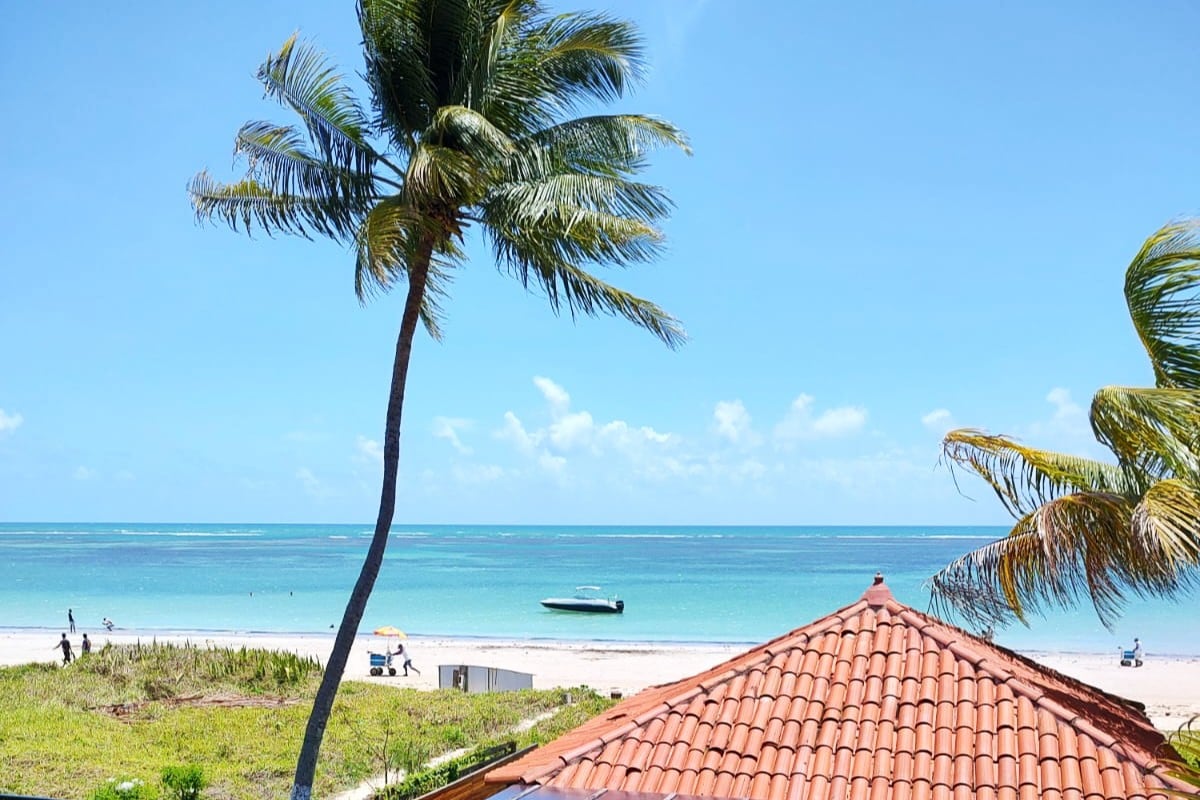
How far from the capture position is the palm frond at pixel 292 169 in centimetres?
946

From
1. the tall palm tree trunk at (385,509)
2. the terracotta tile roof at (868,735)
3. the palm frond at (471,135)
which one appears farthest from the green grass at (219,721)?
the terracotta tile roof at (868,735)

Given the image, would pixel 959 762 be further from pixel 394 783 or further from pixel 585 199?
pixel 394 783

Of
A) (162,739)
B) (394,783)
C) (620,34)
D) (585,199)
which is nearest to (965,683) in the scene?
(585,199)

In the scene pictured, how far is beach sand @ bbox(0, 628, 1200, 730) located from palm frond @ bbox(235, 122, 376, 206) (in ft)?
57.5

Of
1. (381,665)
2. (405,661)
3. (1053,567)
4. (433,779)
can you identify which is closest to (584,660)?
(405,661)

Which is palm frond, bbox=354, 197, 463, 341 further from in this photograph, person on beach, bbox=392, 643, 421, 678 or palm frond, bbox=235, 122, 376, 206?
person on beach, bbox=392, 643, 421, 678

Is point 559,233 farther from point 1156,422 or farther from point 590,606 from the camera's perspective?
point 590,606

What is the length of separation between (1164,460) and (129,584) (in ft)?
261

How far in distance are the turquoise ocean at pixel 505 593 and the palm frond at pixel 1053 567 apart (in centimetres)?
1547

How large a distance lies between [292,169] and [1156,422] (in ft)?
25.3

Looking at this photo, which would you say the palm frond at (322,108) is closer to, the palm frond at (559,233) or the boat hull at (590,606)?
the palm frond at (559,233)

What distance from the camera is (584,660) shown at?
35.1 m

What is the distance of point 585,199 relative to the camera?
9211 millimetres

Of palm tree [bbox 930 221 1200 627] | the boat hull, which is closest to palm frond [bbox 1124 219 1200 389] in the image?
palm tree [bbox 930 221 1200 627]
